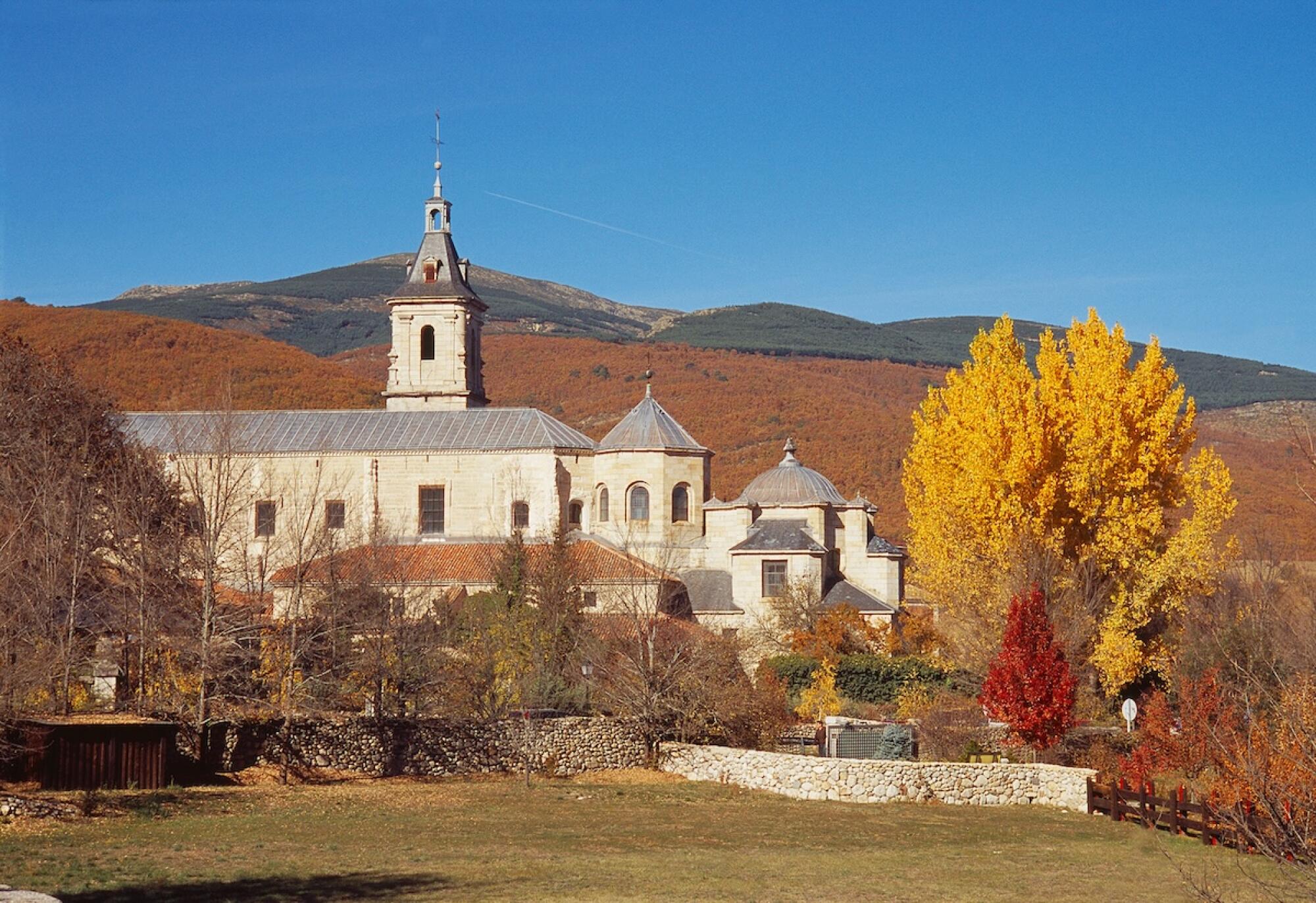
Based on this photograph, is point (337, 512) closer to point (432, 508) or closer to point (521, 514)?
point (432, 508)

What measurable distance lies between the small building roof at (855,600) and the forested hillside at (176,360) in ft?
160

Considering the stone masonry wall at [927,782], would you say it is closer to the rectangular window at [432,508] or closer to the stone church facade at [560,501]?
the stone church facade at [560,501]

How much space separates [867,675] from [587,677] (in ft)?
33.3

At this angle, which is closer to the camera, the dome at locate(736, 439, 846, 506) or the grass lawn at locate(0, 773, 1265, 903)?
the grass lawn at locate(0, 773, 1265, 903)

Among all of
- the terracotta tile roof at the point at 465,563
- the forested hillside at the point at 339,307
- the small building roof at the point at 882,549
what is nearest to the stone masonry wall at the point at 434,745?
the terracotta tile roof at the point at 465,563

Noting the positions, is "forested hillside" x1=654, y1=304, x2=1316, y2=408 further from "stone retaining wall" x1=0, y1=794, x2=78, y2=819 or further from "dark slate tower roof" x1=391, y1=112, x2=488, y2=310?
"stone retaining wall" x1=0, y1=794, x2=78, y2=819

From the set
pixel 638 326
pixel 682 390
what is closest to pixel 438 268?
pixel 682 390

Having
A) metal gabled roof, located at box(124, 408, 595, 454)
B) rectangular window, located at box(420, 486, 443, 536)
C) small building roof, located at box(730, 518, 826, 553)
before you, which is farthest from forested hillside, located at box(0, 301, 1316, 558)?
rectangular window, located at box(420, 486, 443, 536)

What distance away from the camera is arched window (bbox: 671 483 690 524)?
49.7 metres

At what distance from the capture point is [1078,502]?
32.4m

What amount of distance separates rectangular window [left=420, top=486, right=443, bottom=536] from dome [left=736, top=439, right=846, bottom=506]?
10.1m

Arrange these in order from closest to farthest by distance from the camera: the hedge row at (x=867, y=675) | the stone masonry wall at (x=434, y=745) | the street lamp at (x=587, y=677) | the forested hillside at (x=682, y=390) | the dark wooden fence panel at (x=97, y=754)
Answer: the dark wooden fence panel at (x=97, y=754) < the stone masonry wall at (x=434, y=745) < the street lamp at (x=587, y=677) < the hedge row at (x=867, y=675) < the forested hillside at (x=682, y=390)

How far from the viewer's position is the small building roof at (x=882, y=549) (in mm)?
47969

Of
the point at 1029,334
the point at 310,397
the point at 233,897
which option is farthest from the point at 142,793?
the point at 1029,334
